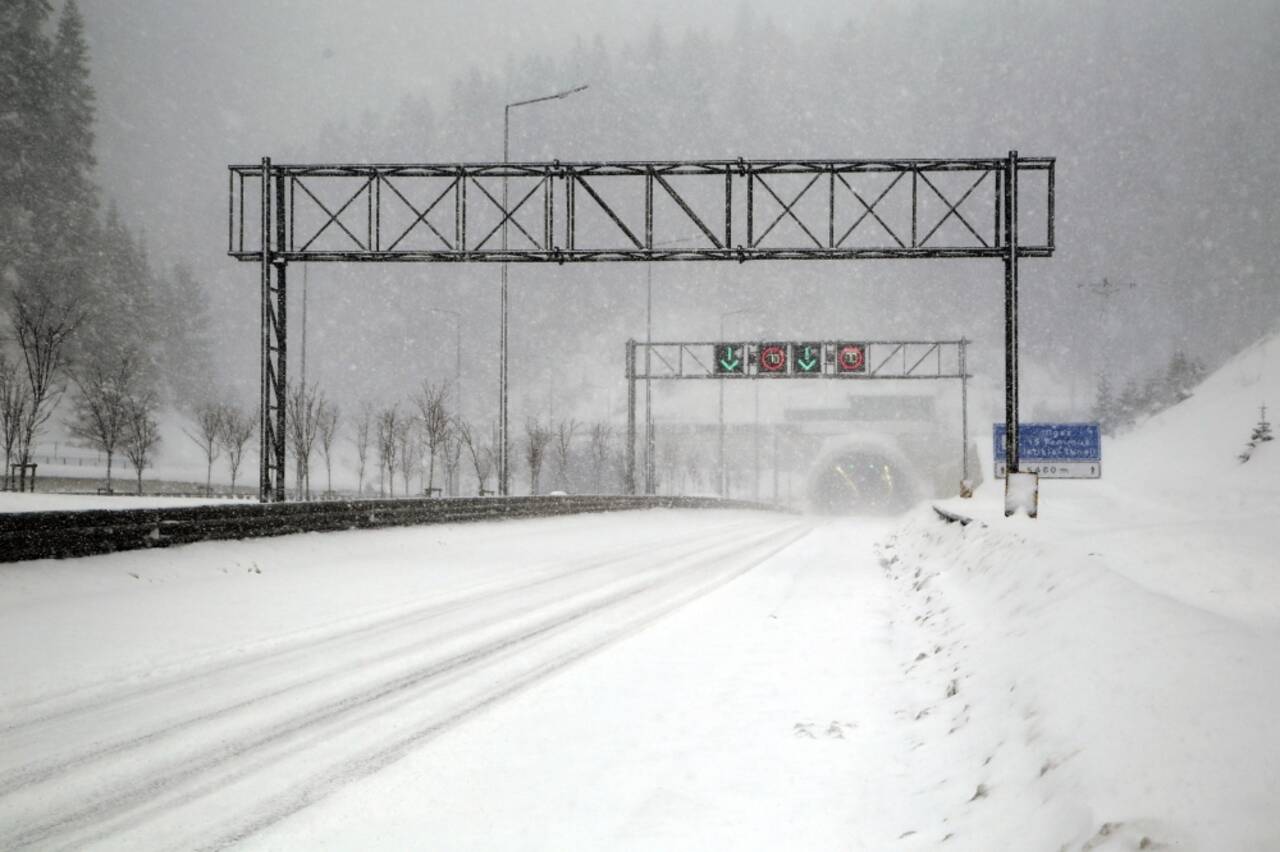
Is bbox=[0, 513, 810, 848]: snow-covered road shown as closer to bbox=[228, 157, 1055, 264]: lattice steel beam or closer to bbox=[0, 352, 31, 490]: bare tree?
bbox=[228, 157, 1055, 264]: lattice steel beam

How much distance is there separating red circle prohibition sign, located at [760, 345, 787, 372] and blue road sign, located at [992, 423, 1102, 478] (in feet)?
61.5

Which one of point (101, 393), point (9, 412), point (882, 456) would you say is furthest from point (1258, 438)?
point (101, 393)

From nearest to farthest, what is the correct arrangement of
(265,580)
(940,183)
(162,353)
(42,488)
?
1. (265,580)
2. (42,488)
3. (162,353)
4. (940,183)

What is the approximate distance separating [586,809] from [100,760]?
2660 millimetres

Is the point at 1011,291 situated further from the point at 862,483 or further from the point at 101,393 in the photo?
the point at 862,483

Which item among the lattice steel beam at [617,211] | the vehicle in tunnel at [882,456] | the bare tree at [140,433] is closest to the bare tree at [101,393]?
the bare tree at [140,433]

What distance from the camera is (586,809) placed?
4.03m

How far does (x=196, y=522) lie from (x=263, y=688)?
844 cm

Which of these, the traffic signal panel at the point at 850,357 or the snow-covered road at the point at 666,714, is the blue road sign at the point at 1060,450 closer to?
the snow-covered road at the point at 666,714

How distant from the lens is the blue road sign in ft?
55.4

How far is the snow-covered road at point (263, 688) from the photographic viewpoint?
4.05 m

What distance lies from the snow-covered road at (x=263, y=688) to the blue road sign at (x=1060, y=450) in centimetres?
769

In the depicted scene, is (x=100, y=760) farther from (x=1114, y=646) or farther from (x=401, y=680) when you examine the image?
(x=1114, y=646)

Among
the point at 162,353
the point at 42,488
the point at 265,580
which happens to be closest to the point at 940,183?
the point at 162,353
